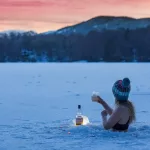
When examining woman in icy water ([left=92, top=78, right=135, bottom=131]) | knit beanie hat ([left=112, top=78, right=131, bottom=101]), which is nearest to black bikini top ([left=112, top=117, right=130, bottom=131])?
woman in icy water ([left=92, top=78, right=135, bottom=131])

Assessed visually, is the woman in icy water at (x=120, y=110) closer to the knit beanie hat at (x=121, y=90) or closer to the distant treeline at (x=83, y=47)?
the knit beanie hat at (x=121, y=90)

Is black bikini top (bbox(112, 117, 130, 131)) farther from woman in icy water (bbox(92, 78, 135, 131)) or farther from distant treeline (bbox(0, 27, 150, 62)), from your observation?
distant treeline (bbox(0, 27, 150, 62))

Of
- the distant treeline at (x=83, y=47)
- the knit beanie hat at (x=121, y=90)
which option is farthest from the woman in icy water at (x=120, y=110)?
the distant treeline at (x=83, y=47)

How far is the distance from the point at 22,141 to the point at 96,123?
8.26ft

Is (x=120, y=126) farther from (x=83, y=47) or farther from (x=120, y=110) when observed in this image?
(x=83, y=47)

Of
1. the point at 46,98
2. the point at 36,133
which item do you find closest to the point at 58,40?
the point at 46,98

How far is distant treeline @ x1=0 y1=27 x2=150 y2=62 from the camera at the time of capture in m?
115

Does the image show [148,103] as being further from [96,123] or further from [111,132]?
[111,132]

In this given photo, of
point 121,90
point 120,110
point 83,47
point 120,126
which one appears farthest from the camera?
point 83,47

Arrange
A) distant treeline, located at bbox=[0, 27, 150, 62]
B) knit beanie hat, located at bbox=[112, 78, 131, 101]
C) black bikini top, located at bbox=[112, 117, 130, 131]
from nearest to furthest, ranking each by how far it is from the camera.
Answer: knit beanie hat, located at bbox=[112, 78, 131, 101] < black bikini top, located at bbox=[112, 117, 130, 131] < distant treeline, located at bbox=[0, 27, 150, 62]

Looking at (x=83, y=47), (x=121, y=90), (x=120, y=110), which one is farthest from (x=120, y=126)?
(x=83, y=47)

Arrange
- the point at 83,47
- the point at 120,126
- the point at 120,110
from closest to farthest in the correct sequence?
1. the point at 120,110
2. the point at 120,126
3. the point at 83,47

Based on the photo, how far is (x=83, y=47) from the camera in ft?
388

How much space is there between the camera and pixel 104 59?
11294 centimetres
